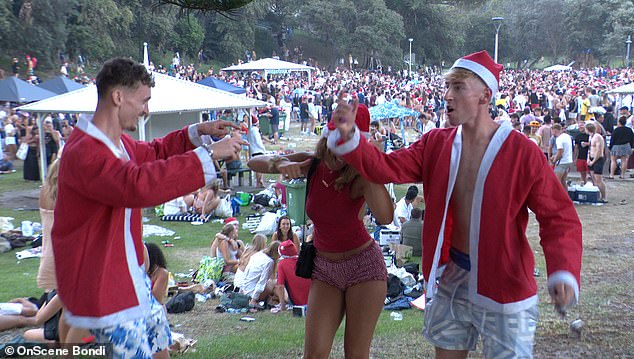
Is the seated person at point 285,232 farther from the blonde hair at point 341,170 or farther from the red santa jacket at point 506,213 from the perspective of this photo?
→ the red santa jacket at point 506,213

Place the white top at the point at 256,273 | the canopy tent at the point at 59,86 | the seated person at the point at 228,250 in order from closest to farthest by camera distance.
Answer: the white top at the point at 256,273 → the seated person at the point at 228,250 → the canopy tent at the point at 59,86

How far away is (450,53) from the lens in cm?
7312

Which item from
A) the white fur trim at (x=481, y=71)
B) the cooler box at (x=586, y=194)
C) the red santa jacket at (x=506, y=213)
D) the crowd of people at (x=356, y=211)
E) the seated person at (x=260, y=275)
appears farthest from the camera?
the cooler box at (x=586, y=194)

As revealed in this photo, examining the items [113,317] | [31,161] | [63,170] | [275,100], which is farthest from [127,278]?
[275,100]

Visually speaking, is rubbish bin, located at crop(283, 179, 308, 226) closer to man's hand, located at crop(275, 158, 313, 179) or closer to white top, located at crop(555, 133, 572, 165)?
white top, located at crop(555, 133, 572, 165)

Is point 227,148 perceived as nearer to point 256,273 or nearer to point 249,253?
point 256,273

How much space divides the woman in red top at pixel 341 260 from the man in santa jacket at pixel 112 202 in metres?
0.85

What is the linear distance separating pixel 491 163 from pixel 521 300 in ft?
2.24

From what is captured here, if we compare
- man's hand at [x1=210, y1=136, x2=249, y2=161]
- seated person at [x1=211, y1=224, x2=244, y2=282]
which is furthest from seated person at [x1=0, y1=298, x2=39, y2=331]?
man's hand at [x1=210, y1=136, x2=249, y2=161]

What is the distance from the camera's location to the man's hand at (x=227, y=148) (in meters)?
3.00

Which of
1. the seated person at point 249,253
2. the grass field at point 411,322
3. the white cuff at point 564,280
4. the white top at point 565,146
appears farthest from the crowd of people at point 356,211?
the white top at point 565,146

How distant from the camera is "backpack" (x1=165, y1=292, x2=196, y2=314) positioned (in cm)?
801

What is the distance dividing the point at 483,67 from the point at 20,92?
69.7 ft

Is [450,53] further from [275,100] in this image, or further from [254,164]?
[254,164]
